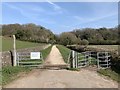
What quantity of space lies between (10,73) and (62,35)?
273 ft

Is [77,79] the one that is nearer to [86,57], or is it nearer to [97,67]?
[97,67]

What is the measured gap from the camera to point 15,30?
90062 millimetres

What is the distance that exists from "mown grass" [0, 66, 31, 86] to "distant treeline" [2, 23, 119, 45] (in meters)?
62.3

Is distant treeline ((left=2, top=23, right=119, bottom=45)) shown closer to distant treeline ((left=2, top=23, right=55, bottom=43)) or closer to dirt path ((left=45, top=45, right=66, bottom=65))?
distant treeline ((left=2, top=23, right=55, bottom=43))

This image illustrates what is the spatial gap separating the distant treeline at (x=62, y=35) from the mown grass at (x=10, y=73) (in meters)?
62.3

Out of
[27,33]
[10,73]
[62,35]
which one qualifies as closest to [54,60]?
[10,73]

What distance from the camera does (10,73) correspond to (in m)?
16.1

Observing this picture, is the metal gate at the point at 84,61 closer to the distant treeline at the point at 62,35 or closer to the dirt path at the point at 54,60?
the dirt path at the point at 54,60

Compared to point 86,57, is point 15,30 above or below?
above

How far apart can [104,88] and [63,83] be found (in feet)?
6.49

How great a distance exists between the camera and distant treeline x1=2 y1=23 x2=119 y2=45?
85.1 meters

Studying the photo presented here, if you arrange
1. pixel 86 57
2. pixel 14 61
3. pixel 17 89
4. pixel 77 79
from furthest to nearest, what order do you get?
1. pixel 86 57
2. pixel 14 61
3. pixel 77 79
4. pixel 17 89

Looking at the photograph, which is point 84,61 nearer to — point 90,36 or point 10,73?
point 10,73

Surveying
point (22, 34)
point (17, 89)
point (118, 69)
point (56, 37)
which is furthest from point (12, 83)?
point (56, 37)
